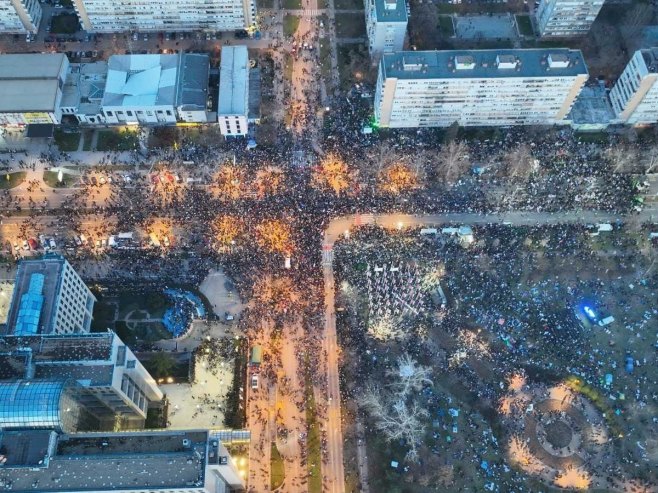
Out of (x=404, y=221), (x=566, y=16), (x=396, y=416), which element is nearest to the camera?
(x=396, y=416)

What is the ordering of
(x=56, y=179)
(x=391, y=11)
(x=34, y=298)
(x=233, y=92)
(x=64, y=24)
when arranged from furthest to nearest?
(x=64, y=24), (x=391, y=11), (x=233, y=92), (x=56, y=179), (x=34, y=298)

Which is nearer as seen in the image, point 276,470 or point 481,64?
point 276,470

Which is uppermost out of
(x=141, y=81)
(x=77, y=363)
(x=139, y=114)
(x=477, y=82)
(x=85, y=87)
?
(x=85, y=87)

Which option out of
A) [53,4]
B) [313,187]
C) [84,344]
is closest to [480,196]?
[313,187]

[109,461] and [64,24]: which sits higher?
[64,24]

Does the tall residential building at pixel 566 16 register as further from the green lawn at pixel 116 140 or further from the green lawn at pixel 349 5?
the green lawn at pixel 116 140

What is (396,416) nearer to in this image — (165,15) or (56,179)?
(56,179)

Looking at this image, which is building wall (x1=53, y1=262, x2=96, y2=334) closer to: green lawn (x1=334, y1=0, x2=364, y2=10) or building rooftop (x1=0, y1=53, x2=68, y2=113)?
building rooftop (x1=0, y1=53, x2=68, y2=113)

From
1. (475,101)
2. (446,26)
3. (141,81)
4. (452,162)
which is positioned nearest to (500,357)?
(452,162)
